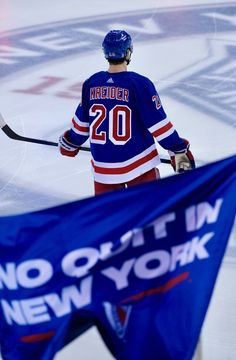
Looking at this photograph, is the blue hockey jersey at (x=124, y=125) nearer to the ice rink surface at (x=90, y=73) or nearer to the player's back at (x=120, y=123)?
the player's back at (x=120, y=123)

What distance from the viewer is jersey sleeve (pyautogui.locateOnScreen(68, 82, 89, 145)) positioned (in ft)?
12.5

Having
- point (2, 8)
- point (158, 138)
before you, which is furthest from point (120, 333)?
point (2, 8)

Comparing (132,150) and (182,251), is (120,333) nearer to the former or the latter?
(182,251)

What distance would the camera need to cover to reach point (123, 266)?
2652 mm

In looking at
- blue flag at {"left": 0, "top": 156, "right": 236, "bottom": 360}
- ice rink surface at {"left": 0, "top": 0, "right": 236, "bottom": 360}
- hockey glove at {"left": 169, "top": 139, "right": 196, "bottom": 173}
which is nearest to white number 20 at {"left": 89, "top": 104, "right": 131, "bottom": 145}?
hockey glove at {"left": 169, "top": 139, "right": 196, "bottom": 173}

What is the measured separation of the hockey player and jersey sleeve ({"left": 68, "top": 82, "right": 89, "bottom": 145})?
0.02 metres

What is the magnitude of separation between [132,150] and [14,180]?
1582mm

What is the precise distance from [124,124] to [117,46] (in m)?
0.30

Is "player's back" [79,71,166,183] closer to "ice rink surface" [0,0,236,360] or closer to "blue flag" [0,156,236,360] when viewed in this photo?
"ice rink surface" [0,0,236,360]

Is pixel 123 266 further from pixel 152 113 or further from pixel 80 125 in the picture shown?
pixel 80 125

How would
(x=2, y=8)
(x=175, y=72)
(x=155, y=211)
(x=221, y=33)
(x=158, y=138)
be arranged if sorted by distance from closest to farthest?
(x=155, y=211) → (x=158, y=138) → (x=175, y=72) → (x=221, y=33) → (x=2, y=8)

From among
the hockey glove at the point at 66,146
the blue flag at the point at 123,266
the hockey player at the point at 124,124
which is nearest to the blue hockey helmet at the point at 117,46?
the hockey player at the point at 124,124

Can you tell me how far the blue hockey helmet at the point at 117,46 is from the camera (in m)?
3.61

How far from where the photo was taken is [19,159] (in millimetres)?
5438
